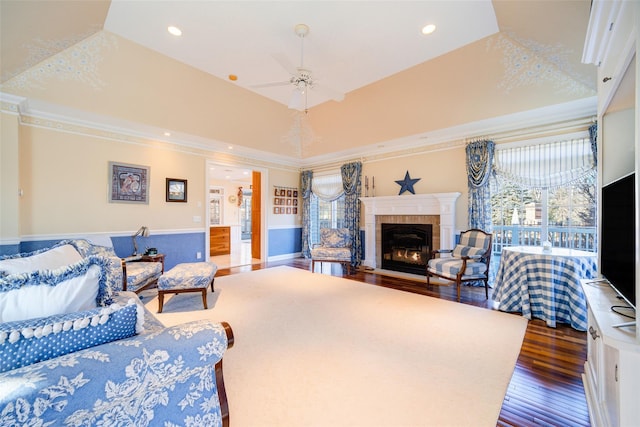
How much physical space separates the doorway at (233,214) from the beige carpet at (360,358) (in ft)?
10.3

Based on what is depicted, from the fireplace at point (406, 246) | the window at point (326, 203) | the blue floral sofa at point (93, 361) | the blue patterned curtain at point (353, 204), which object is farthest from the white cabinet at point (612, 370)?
the window at point (326, 203)

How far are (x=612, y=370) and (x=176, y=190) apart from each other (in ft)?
20.2

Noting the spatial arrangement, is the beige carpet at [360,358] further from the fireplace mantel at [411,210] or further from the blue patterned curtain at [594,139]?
the blue patterned curtain at [594,139]

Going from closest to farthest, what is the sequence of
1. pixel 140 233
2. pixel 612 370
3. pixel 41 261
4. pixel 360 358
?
pixel 612 370, pixel 41 261, pixel 360 358, pixel 140 233

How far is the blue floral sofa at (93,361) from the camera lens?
0.77 m

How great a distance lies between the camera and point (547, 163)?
157 inches

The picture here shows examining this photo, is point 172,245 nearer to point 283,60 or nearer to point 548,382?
point 283,60

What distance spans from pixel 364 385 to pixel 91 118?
5428mm

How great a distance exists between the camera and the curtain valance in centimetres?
371

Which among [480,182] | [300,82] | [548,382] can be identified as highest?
[300,82]

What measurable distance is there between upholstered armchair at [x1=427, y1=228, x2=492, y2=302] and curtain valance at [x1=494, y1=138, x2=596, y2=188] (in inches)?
42.6

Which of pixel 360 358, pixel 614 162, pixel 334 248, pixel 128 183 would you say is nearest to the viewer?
pixel 614 162

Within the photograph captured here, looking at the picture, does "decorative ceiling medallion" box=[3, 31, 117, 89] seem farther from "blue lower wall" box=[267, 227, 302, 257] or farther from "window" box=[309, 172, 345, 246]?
"window" box=[309, 172, 345, 246]

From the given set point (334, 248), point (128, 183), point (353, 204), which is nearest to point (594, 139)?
point (353, 204)
